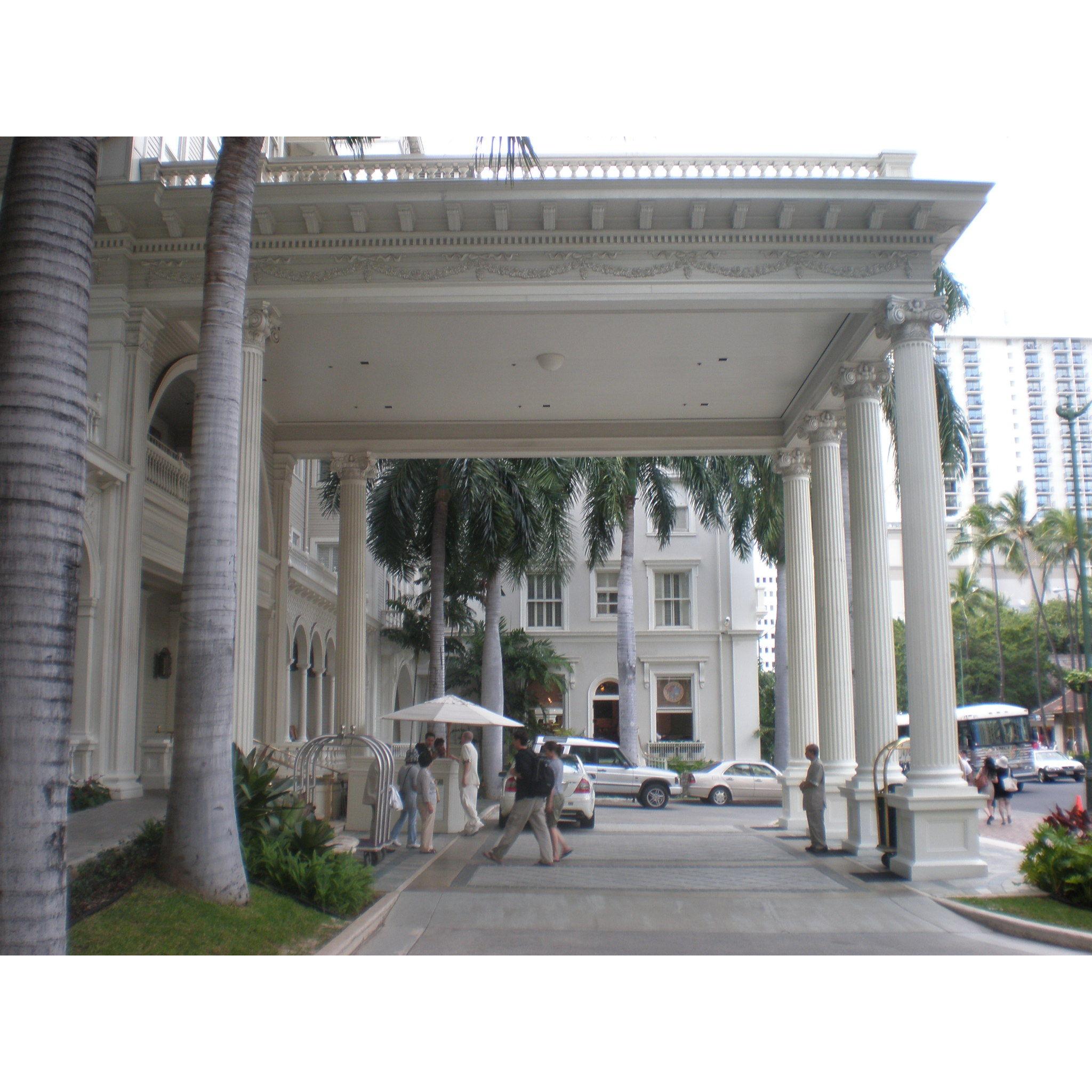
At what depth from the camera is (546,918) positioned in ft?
32.8

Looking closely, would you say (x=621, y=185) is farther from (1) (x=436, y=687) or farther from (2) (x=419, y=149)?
(1) (x=436, y=687)

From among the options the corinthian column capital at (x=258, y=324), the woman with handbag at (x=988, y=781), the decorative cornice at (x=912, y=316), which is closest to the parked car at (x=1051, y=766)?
the woman with handbag at (x=988, y=781)

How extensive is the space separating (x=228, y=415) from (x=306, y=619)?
22.2 meters

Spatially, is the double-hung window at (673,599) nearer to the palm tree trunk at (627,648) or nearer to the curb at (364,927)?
the palm tree trunk at (627,648)

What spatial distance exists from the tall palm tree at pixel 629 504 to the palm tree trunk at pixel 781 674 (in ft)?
10.8

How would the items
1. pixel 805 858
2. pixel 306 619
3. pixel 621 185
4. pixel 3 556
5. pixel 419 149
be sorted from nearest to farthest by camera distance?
1. pixel 3 556
2. pixel 621 185
3. pixel 805 858
4. pixel 419 149
5. pixel 306 619

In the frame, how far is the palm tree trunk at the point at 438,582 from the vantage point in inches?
1004

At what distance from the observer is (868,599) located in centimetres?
1499

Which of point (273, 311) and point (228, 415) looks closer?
Answer: point (228, 415)

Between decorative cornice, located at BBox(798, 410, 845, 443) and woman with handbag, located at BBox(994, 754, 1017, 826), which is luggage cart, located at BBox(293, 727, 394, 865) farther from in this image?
woman with handbag, located at BBox(994, 754, 1017, 826)

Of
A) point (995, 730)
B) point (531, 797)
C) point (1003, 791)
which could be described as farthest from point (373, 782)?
point (995, 730)

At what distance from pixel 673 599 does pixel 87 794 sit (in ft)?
110

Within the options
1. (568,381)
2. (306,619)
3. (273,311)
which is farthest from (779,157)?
(306,619)

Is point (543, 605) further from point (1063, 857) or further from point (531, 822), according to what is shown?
point (1063, 857)
